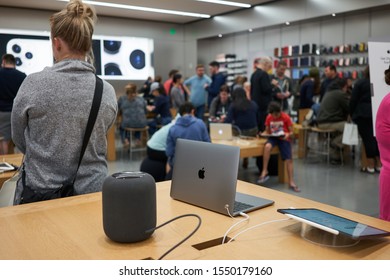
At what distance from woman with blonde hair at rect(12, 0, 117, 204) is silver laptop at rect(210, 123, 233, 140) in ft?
10.9

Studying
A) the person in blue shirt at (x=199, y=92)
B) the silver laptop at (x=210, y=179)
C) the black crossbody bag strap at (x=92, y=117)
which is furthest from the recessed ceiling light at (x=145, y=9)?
the silver laptop at (x=210, y=179)

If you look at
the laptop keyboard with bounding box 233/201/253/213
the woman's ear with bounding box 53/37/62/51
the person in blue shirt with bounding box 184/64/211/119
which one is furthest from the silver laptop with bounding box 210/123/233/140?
the person in blue shirt with bounding box 184/64/211/119

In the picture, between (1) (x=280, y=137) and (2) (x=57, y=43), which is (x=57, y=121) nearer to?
(2) (x=57, y=43)

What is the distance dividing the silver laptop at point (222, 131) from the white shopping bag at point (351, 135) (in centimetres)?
203

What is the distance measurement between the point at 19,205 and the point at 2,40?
9.05 m

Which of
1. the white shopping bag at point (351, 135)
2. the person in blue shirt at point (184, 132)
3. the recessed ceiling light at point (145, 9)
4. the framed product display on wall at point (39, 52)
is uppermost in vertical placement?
the recessed ceiling light at point (145, 9)

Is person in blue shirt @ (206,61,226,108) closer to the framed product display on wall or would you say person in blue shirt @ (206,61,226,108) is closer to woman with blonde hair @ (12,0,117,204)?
the framed product display on wall

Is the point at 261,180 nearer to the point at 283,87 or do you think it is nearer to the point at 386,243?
the point at 283,87

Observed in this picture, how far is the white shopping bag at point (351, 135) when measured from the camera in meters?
5.86

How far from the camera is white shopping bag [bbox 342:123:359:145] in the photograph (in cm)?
586

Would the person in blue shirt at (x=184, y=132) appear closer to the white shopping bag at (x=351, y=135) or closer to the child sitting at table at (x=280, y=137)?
the child sitting at table at (x=280, y=137)

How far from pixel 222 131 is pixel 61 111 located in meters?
3.51

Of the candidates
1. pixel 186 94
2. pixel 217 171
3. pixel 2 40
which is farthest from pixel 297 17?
pixel 217 171

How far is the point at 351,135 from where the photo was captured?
588cm
